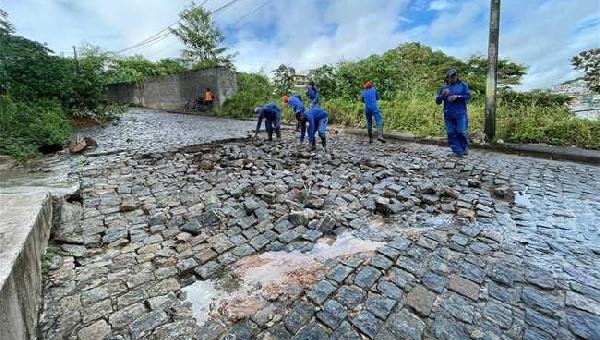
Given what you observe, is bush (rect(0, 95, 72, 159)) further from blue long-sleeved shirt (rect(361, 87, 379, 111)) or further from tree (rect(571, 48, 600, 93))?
tree (rect(571, 48, 600, 93))

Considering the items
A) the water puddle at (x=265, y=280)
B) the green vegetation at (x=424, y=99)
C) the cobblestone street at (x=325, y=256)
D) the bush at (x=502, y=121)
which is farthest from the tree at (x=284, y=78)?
the water puddle at (x=265, y=280)

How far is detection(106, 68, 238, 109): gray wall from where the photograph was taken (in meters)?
17.9

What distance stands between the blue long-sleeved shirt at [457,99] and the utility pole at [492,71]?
5.35 feet

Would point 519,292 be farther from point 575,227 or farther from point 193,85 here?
point 193,85

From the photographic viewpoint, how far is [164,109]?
2139cm

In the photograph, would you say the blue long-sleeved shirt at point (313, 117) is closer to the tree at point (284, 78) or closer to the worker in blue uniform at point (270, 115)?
the worker in blue uniform at point (270, 115)

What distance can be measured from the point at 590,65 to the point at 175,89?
20.7 metres

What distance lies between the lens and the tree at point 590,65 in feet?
40.5

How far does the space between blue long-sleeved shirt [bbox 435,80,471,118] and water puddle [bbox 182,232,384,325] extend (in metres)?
4.83

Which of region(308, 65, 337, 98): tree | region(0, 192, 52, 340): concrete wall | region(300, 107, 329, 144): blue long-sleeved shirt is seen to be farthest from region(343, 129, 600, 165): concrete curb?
region(0, 192, 52, 340): concrete wall

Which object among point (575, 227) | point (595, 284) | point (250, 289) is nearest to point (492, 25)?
point (575, 227)

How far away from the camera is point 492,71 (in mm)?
7855

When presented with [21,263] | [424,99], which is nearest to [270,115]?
[424,99]

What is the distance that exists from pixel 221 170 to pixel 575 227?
16.4 ft
